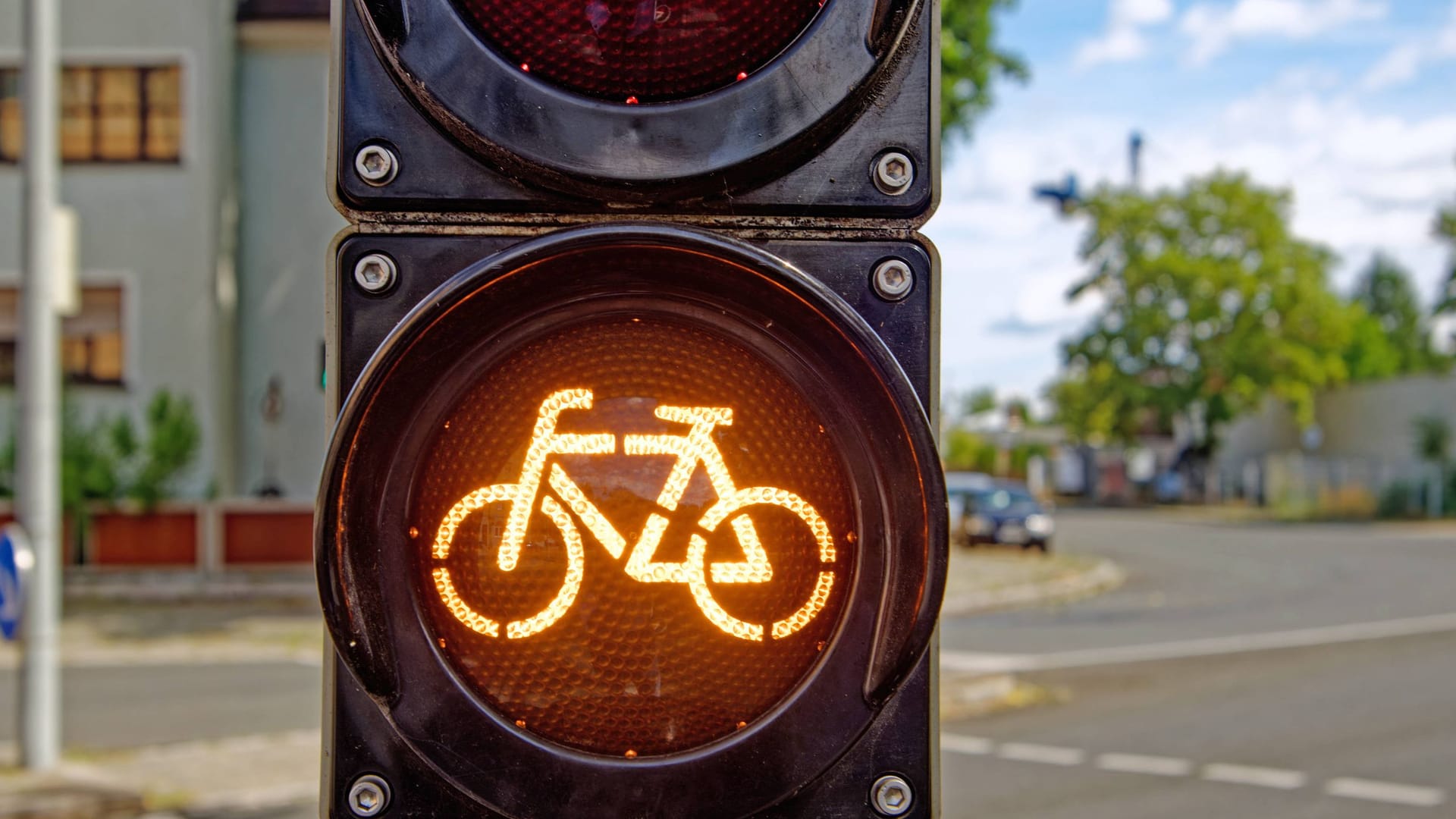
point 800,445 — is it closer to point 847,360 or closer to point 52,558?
point 847,360

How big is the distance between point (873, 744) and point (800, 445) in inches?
9.4

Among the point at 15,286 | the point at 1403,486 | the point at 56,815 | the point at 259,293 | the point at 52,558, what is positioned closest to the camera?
Result: the point at 56,815

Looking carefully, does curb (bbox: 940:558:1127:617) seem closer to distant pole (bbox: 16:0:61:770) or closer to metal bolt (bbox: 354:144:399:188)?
distant pole (bbox: 16:0:61:770)

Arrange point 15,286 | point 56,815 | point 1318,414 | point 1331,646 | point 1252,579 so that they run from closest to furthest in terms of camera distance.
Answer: point 56,815 < point 1331,646 < point 15,286 < point 1252,579 < point 1318,414

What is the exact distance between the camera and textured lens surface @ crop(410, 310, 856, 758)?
1066 millimetres

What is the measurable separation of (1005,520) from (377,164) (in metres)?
28.8

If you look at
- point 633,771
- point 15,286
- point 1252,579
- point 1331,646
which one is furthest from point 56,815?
point 1252,579

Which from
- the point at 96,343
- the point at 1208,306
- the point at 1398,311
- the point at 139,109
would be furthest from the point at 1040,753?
the point at 1398,311

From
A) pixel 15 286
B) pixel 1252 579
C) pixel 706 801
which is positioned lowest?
pixel 1252 579

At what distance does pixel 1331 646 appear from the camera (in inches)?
561

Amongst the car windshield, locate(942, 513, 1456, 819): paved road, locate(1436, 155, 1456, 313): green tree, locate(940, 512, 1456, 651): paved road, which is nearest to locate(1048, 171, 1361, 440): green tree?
locate(1436, 155, 1456, 313): green tree

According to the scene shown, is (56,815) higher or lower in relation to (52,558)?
lower

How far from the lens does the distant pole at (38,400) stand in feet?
25.5

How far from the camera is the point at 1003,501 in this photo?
2988cm
